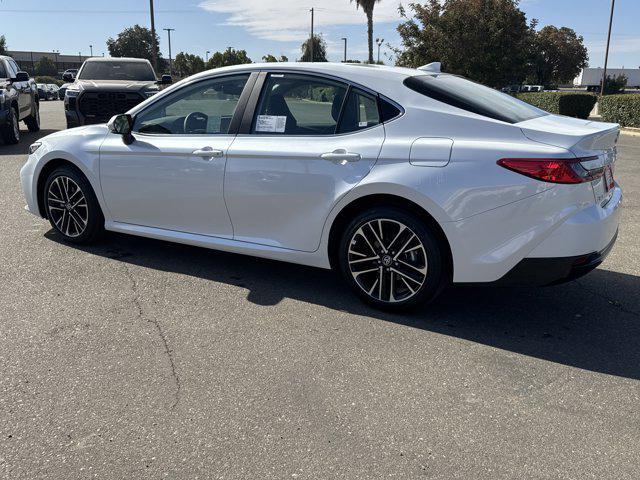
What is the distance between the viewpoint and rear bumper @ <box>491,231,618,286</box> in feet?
11.3

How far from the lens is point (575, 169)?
3375 millimetres

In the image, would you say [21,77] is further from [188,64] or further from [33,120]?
Result: [188,64]

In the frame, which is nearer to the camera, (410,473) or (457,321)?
(410,473)

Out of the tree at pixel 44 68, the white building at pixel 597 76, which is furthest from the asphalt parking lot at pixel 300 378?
the tree at pixel 44 68

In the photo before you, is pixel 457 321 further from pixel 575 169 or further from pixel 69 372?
pixel 69 372

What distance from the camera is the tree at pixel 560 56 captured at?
82.9 metres

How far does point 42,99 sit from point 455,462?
5339cm

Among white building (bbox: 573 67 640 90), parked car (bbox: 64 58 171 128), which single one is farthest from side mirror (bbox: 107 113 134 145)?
white building (bbox: 573 67 640 90)

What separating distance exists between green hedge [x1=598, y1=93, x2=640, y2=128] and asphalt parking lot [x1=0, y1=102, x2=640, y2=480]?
19502 mm

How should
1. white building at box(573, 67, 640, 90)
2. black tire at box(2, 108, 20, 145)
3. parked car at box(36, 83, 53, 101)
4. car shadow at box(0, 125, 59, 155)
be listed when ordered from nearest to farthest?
car shadow at box(0, 125, 59, 155), black tire at box(2, 108, 20, 145), parked car at box(36, 83, 53, 101), white building at box(573, 67, 640, 90)

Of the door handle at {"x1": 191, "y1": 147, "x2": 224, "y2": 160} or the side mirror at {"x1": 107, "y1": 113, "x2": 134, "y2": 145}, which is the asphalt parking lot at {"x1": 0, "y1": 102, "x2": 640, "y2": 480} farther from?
the side mirror at {"x1": 107, "y1": 113, "x2": 134, "y2": 145}

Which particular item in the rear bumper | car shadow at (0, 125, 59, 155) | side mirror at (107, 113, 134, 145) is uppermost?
side mirror at (107, 113, 134, 145)

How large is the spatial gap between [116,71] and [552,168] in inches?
477

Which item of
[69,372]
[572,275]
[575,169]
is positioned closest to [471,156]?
[575,169]
